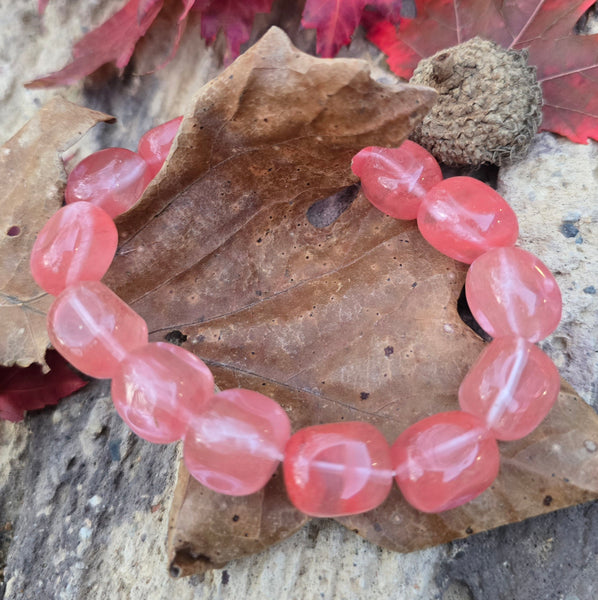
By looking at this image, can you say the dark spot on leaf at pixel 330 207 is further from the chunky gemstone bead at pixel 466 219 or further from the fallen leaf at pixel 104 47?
the fallen leaf at pixel 104 47

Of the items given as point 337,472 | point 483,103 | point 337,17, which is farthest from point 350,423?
point 337,17

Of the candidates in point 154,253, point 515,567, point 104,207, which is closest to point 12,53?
point 104,207

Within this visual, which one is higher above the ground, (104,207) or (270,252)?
(104,207)

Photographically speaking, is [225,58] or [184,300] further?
[225,58]

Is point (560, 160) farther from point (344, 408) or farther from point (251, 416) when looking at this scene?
point (251, 416)

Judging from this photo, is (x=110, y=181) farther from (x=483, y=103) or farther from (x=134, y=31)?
(x=483, y=103)

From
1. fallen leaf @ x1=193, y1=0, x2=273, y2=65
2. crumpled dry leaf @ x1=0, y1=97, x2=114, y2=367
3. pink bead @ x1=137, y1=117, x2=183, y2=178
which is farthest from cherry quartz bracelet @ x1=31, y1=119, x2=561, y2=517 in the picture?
fallen leaf @ x1=193, y1=0, x2=273, y2=65
